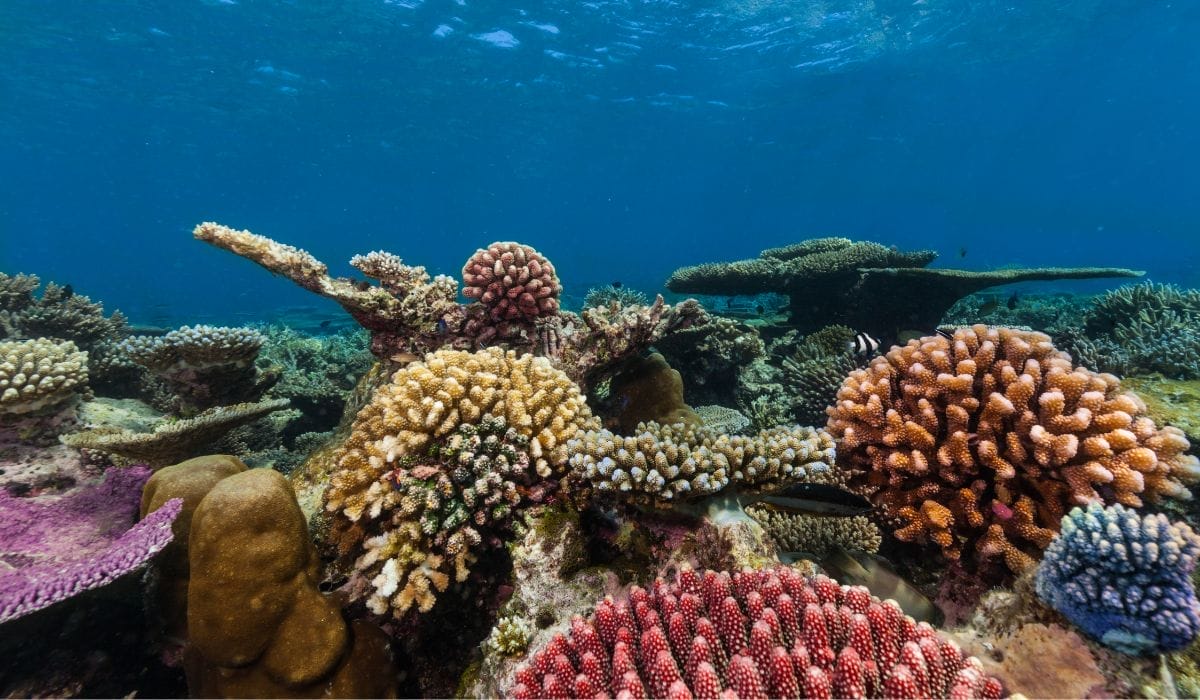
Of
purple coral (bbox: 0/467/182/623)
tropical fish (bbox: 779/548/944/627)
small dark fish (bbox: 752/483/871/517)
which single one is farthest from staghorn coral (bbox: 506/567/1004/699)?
purple coral (bbox: 0/467/182/623)

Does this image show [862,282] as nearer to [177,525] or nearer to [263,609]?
[263,609]

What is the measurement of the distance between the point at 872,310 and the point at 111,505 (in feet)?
38.6

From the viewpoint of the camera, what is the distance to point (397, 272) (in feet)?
18.3

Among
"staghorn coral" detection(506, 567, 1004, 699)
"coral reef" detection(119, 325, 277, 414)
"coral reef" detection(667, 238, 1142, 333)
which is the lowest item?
"coral reef" detection(119, 325, 277, 414)

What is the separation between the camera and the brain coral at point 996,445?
284 cm

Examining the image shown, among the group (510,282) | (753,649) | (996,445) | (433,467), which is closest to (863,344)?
(996,445)

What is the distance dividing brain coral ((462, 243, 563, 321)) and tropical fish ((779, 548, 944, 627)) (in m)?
3.55

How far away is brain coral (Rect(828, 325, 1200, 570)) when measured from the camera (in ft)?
Answer: 9.31

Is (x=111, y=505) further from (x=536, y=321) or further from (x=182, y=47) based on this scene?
(x=182, y=47)

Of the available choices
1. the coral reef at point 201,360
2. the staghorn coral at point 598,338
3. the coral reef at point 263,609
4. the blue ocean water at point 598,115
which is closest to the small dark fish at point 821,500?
the staghorn coral at point 598,338

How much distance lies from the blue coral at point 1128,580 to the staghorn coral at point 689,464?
51.3 inches

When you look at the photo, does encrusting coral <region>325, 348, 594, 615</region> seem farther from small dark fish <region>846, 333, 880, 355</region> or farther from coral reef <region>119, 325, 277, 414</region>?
small dark fish <region>846, 333, 880, 355</region>

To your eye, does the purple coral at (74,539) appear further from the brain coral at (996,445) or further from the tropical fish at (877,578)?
the brain coral at (996,445)

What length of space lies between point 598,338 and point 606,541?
2354 millimetres
